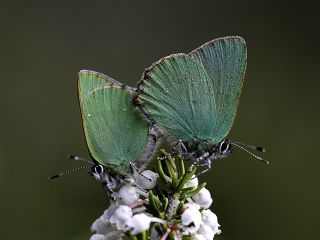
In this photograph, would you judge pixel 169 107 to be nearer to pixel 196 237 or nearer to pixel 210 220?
pixel 210 220

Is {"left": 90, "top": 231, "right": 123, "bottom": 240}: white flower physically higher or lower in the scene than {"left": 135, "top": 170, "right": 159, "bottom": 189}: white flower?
lower

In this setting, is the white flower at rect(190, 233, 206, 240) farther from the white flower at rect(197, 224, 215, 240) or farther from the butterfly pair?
the butterfly pair

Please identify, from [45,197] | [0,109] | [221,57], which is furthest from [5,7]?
[221,57]

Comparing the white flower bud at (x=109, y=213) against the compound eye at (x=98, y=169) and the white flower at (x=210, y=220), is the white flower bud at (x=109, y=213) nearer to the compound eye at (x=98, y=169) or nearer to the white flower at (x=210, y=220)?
the compound eye at (x=98, y=169)

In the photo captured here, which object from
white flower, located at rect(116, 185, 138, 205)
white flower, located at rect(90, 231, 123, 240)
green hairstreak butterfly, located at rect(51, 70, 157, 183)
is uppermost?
green hairstreak butterfly, located at rect(51, 70, 157, 183)

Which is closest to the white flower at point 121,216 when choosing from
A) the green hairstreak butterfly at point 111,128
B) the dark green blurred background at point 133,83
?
the green hairstreak butterfly at point 111,128

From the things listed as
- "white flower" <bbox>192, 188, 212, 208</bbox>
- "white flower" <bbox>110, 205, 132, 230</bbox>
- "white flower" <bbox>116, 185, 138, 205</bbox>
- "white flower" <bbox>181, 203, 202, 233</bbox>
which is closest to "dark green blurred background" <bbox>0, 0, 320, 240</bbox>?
"white flower" <bbox>116, 185, 138, 205</bbox>

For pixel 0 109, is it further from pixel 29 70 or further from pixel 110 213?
pixel 110 213
